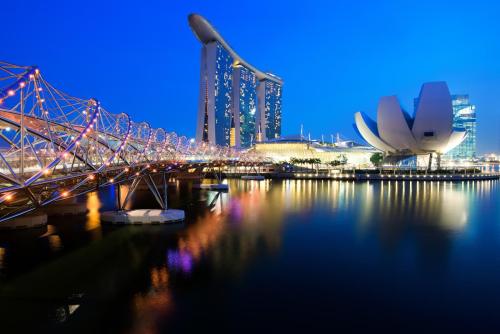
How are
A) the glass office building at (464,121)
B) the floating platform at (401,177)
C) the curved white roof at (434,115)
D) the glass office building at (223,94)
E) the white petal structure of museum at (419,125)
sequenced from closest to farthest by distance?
the floating platform at (401,177) < the curved white roof at (434,115) < the white petal structure of museum at (419,125) < the glass office building at (223,94) < the glass office building at (464,121)

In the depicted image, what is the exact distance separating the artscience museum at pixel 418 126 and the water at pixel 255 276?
3698 cm

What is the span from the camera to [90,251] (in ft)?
44.0

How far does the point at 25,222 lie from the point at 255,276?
458 inches

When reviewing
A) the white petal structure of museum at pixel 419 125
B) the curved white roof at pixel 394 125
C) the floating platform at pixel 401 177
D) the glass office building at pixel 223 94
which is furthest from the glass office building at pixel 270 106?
the floating platform at pixel 401 177

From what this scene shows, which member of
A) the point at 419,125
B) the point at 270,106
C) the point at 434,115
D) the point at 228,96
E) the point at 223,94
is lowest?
the point at 419,125

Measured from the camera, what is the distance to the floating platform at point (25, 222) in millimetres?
16688

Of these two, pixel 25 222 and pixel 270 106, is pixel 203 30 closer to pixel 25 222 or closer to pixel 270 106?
pixel 270 106

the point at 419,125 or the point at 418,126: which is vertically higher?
the point at 419,125

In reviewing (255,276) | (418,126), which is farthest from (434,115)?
(255,276)

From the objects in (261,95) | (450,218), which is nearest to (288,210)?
(450,218)

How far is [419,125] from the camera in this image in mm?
55031

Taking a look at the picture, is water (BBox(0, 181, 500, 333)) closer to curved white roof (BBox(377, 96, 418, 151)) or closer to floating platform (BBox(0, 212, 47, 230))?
floating platform (BBox(0, 212, 47, 230))

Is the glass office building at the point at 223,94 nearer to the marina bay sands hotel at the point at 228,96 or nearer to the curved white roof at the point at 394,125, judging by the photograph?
the marina bay sands hotel at the point at 228,96

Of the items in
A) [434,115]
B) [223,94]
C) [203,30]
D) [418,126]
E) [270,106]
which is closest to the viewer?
[434,115]
